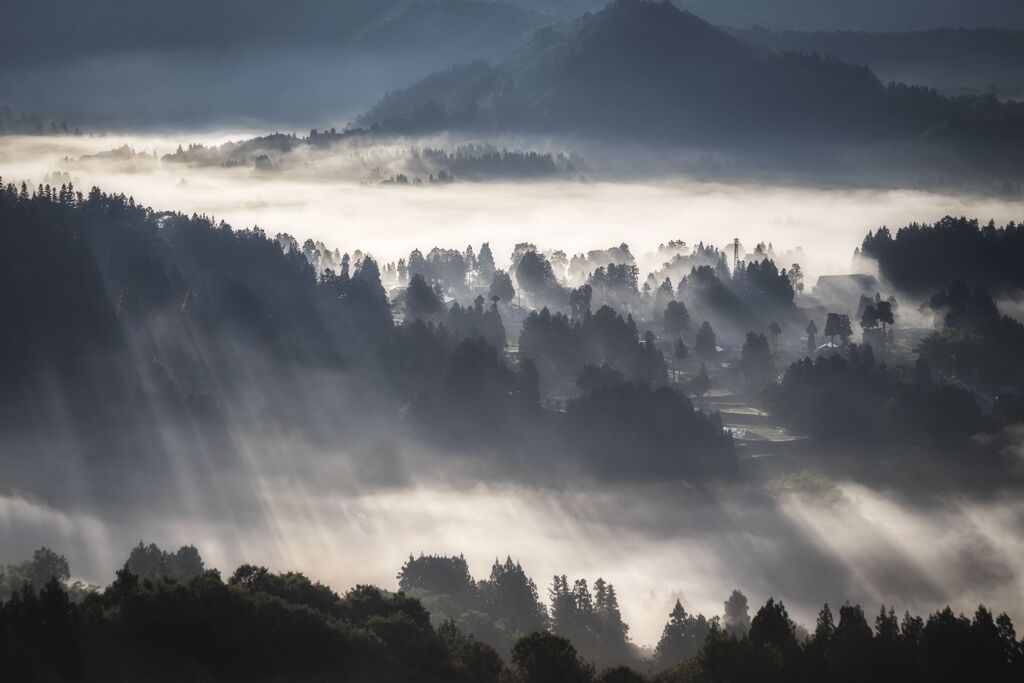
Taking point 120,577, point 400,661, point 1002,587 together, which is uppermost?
point 120,577

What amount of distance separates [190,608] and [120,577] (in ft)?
26.1

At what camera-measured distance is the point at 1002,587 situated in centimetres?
18638

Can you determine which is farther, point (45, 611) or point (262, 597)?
point (262, 597)

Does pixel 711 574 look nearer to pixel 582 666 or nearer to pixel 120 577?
pixel 582 666

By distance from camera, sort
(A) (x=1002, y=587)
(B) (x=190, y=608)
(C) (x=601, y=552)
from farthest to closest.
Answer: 1. (C) (x=601, y=552)
2. (A) (x=1002, y=587)
3. (B) (x=190, y=608)

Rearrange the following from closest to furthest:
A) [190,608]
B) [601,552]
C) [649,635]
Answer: [190,608], [649,635], [601,552]

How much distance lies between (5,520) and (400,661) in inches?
3950

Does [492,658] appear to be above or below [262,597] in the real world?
below

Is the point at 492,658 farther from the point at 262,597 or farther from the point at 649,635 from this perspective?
the point at 649,635

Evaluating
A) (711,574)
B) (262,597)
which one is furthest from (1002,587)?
(262,597)

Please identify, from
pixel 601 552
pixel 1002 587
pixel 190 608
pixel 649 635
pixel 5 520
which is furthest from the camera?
pixel 601 552

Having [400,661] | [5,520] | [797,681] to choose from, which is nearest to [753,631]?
[797,681]

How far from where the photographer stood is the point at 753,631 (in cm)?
10306

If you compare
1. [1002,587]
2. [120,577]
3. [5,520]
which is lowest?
[1002,587]
